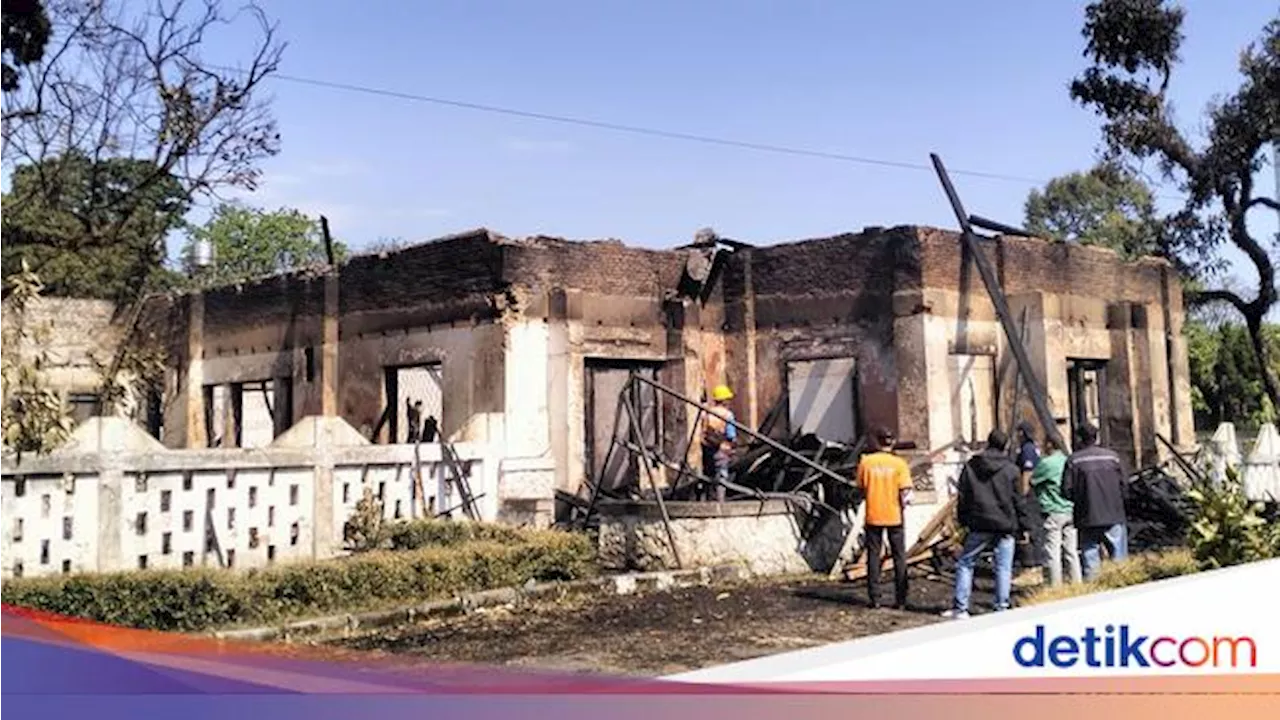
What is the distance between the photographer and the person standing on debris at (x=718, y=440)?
47.2 ft

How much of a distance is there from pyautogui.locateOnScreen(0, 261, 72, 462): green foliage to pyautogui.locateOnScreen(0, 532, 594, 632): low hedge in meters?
1.07

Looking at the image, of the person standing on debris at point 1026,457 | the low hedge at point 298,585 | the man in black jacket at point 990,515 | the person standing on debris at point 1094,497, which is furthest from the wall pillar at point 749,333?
the man in black jacket at point 990,515

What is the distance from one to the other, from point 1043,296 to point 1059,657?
1404cm

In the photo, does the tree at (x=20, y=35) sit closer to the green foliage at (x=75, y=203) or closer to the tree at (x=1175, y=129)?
the green foliage at (x=75, y=203)

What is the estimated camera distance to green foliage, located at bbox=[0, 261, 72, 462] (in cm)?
773

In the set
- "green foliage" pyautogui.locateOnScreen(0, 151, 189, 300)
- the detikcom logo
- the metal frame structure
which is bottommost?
the detikcom logo

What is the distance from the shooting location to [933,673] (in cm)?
332

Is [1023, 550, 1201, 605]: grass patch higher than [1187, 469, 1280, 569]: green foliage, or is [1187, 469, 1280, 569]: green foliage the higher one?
[1187, 469, 1280, 569]: green foliage

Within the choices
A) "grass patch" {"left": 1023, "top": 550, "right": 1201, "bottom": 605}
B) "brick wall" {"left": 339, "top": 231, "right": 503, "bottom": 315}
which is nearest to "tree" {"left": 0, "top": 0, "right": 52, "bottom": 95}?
"brick wall" {"left": 339, "top": 231, "right": 503, "bottom": 315}

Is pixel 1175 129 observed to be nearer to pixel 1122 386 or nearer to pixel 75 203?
pixel 1122 386

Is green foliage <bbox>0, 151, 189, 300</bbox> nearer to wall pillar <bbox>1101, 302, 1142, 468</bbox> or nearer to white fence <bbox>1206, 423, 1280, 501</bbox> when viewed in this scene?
wall pillar <bbox>1101, 302, 1142, 468</bbox>

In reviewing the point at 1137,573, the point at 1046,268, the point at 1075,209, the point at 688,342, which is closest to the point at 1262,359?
the point at 1046,268

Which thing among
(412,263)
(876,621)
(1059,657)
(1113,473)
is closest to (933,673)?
(1059,657)

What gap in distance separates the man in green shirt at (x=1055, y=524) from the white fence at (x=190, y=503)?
252 inches
